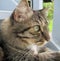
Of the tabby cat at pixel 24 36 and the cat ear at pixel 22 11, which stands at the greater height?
the cat ear at pixel 22 11

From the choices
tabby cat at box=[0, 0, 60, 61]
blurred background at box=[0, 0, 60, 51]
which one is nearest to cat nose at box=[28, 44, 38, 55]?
tabby cat at box=[0, 0, 60, 61]

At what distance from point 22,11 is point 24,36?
0.13 m

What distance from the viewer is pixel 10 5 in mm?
2783

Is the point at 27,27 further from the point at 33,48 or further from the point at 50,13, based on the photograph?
the point at 50,13

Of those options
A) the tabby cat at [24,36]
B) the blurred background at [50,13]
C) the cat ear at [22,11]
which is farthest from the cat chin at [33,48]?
the blurred background at [50,13]

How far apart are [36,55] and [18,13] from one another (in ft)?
0.83

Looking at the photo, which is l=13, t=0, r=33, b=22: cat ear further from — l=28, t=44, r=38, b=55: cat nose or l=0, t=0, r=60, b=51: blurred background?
l=0, t=0, r=60, b=51: blurred background

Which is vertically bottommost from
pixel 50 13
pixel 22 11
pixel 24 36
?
pixel 50 13

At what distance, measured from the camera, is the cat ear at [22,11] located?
1.34 m

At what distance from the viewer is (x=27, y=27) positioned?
4.49 ft

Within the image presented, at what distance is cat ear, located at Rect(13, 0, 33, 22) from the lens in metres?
1.34

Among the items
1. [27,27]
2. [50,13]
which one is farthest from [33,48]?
[50,13]

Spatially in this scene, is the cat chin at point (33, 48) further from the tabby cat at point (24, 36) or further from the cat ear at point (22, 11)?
the cat ear at point (22, 11)

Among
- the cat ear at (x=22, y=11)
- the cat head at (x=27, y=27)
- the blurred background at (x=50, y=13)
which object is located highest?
the cat ear at (x=22, y=11)
